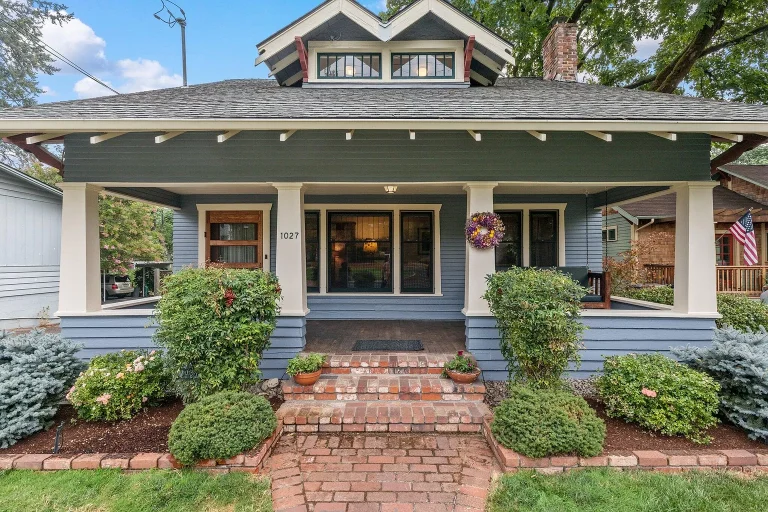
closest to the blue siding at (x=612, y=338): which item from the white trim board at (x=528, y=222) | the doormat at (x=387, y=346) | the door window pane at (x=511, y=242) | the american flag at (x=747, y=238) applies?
the doormat at (x=387, y=346)

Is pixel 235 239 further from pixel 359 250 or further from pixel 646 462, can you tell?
pixel 646 462

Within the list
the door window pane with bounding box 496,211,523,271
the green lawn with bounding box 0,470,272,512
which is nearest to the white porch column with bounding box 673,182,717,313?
the door window pane with bounding box 496,211,523,271

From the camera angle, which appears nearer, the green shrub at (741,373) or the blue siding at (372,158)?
the green shrub at (741,373)

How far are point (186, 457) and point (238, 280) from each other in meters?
1.57

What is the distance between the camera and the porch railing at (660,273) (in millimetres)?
10160

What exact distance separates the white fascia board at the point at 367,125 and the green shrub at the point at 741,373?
2.34 meters

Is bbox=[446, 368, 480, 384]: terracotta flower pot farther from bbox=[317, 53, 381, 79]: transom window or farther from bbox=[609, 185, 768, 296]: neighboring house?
bbox=[609, 185, 768, 296]: neighboring house

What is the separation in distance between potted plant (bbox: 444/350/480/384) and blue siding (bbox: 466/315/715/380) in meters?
0.36

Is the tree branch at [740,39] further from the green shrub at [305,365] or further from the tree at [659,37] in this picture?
the green shrub at [305,365]

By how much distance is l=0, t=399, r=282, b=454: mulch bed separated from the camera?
9.52 ft

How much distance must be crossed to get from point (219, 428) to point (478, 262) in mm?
3324

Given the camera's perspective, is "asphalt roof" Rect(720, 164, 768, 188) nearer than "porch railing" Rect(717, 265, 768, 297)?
No

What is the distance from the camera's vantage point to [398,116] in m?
3.77

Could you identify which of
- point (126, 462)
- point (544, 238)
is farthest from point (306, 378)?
point (544, 238)
